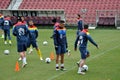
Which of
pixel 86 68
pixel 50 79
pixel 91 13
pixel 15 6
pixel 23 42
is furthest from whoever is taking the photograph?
pixel 15 6

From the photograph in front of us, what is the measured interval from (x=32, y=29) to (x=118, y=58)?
4428mm

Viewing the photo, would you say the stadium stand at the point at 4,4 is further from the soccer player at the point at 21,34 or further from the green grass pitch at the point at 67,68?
the soccer player at the point at 21,34

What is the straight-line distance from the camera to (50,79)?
545 inches

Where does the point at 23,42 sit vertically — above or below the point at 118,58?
above

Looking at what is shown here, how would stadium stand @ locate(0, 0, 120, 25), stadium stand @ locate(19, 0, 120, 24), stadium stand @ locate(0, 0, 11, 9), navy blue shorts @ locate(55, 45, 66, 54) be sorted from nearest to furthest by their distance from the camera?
1. navy blue shorts @ locate(55, 45, 66, 54)
2. stadium stand @ locate(0, 0, 120, 25)
3. stadium stand @ locate(19, 0, 120, 24)
4. stadium stand @ locate(0, 0, 11, 9)

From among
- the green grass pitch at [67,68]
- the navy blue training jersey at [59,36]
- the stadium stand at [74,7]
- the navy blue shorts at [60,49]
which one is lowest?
the stadium stand at [74,7]

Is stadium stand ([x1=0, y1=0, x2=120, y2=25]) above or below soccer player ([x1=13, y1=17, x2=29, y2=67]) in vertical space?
below

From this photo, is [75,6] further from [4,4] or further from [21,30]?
[21,30]

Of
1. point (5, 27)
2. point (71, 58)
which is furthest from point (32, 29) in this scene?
point (5, 27)

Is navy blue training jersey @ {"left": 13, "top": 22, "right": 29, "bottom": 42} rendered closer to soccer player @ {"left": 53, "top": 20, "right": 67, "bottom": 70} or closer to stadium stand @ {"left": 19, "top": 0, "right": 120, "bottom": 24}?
soccer player @ {"left": 53, "top": 20, "right": 67, "bottom": 70}

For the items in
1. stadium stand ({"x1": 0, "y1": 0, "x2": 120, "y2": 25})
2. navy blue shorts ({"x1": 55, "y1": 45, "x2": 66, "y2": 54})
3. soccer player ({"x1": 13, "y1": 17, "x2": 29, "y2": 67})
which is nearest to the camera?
navy blue shorts ({"x1": 55, "y1": 45, "x2": 66, "y2": 54})

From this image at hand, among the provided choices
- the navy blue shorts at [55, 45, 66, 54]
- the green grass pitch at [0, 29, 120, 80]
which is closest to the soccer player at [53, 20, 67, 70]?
the navy blue shorts at [55, 45, 66, 54]

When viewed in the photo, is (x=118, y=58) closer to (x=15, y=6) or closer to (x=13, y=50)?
(x=13, y=50)

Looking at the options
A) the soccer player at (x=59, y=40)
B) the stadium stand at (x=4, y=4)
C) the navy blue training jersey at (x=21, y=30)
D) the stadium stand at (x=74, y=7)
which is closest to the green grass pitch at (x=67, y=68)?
the soccer player at (x=59, y=40)
